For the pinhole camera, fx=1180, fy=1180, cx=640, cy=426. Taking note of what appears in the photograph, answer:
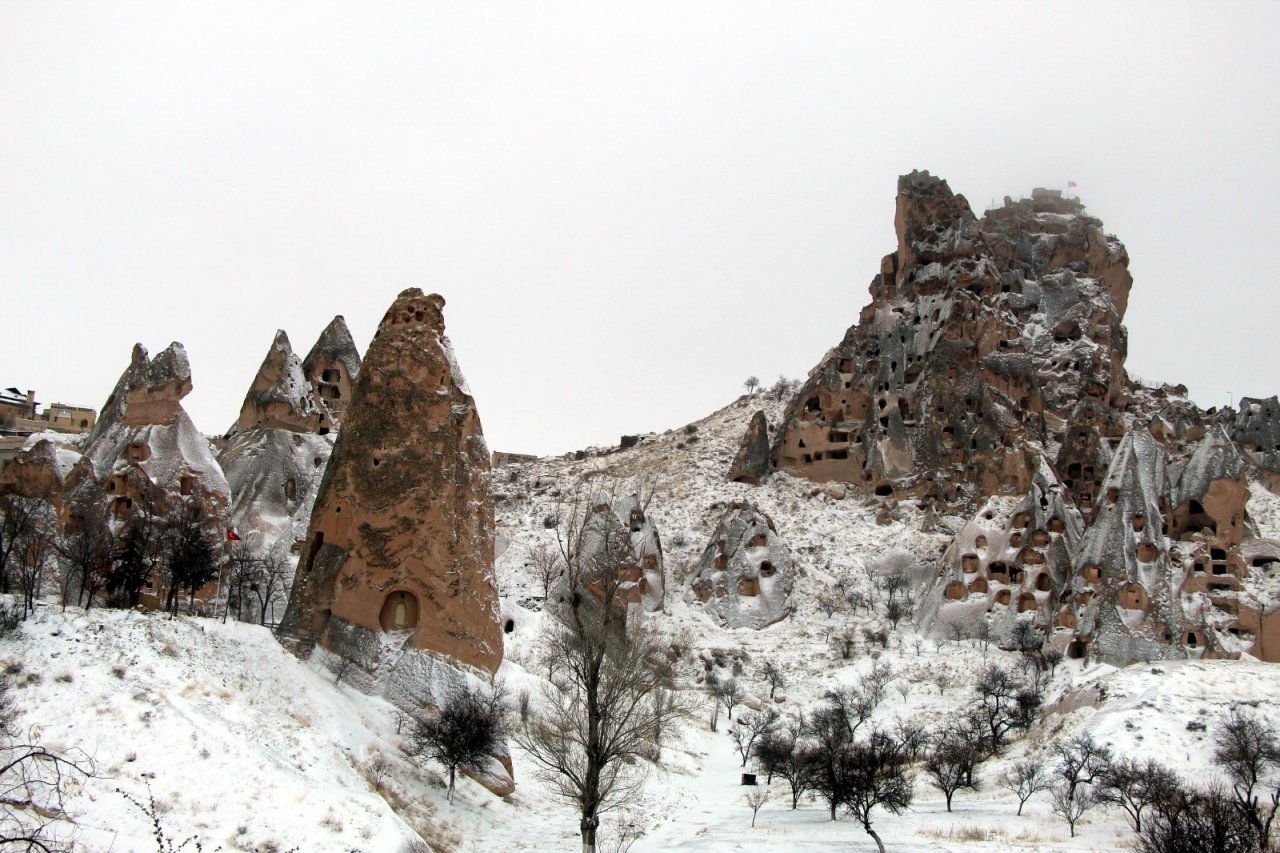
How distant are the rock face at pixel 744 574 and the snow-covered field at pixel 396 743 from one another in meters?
4.01

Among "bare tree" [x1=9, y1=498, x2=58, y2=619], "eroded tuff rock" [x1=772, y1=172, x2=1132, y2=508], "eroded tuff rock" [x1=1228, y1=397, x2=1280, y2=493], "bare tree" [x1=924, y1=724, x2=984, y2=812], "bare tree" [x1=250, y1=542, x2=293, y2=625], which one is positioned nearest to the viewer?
"bare tree" [x1=9, y1=498, x2=58, y2=619]

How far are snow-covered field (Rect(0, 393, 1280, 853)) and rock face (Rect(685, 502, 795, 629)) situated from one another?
4009 mm

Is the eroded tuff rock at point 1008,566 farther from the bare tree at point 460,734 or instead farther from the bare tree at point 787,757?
the bare tree at point 460,734

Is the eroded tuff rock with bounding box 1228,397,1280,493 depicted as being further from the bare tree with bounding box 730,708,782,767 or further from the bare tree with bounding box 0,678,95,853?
the bare tree with bounding box 0,678,95,853

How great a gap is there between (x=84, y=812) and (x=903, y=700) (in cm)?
3219

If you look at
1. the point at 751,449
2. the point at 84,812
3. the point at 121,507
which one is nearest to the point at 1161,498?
the point at 751,449

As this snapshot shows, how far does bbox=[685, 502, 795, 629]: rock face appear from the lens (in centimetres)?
5394

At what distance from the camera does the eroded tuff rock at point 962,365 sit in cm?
6681

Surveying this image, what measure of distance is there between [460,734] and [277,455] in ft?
68.5

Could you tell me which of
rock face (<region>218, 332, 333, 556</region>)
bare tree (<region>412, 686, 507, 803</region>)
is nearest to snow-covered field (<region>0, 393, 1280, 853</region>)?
bare tree (<region>412, 686, 507, 803</region>)

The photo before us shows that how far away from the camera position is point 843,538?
6216 centimetres

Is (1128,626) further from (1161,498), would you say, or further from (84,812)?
(84,812)

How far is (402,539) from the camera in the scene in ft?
89.3

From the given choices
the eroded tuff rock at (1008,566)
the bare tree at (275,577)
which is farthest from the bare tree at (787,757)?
the bare tree at (275,577)
